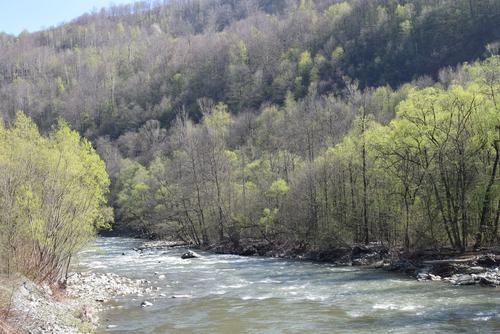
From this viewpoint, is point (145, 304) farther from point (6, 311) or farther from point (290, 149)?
point (290, 149)

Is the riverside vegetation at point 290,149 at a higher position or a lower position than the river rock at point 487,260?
higher

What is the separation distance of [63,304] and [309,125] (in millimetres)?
46283

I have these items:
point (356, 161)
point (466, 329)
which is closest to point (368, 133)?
point (356, 161)

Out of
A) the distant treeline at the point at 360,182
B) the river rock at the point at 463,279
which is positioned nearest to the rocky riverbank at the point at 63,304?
the river rock at the point at 463,279

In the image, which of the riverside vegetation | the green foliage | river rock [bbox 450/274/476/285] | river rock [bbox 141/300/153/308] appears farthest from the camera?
the riverside vegetation

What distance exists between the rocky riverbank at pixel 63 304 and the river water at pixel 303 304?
997 millimetres

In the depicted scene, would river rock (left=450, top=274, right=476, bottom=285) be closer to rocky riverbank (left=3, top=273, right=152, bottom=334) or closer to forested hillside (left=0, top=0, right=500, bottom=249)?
forested hillside (left=0, top=0, right=500, bottom=249)

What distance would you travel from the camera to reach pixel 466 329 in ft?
60.2

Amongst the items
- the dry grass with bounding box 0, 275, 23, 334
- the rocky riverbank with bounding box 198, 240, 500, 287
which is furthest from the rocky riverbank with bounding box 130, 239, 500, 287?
the dry grass with bounding box 0, 275, 23, 334

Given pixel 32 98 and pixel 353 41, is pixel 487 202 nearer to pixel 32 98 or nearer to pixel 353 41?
pixel 353 41

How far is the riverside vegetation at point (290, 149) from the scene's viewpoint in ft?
89.5

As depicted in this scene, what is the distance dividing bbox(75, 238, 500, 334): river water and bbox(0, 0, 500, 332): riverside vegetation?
19.9 ft

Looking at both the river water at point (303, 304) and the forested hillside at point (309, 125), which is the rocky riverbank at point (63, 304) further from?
the forested hillside at point (309, 125)

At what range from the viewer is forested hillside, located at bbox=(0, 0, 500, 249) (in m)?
34.2
